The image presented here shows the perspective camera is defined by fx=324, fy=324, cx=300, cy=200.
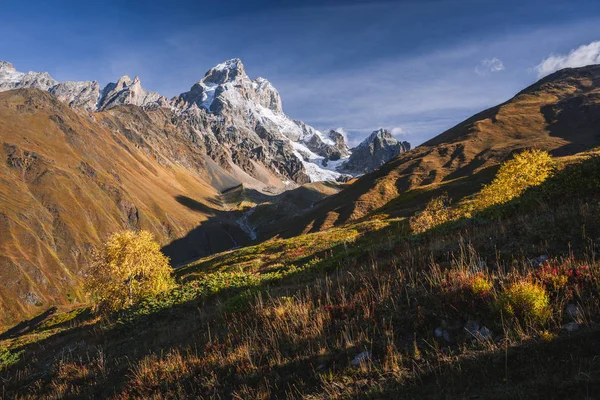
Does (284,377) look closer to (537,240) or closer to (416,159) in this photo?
(537,240)

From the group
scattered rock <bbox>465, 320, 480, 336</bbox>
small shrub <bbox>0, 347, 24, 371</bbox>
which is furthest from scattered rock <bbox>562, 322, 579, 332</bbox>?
small shrub <bbox>0, 347, 24, 371</bbox>

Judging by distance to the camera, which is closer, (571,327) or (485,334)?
(571,327)

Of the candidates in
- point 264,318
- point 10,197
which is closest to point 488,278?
point 264,318

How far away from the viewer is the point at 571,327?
5.71 meters

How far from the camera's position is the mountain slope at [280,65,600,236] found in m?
133

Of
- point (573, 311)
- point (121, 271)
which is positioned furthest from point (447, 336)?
point (121, 271)

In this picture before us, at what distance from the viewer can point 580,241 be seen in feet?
28.4

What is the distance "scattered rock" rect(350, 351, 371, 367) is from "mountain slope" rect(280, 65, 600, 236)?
112292 mm

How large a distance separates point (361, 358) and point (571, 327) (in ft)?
12.4

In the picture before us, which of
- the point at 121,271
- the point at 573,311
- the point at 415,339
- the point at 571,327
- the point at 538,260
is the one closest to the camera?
the point at 571,327

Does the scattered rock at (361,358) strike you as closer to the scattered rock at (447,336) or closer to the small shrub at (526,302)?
the scattered rock at (447,336)

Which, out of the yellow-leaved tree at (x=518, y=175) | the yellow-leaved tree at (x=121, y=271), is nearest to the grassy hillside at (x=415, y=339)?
the yellow-leaved tree at (x=518, y=175)

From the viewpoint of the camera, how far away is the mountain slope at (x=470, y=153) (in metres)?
133

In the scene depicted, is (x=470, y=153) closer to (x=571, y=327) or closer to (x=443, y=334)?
(x=571, y=327)
